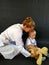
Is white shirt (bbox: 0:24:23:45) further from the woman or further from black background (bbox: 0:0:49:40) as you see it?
black background (bbox: 0:0:49:40)

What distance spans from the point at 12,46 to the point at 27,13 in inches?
24.1

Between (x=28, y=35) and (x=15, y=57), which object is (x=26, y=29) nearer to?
(x=28, y=35)

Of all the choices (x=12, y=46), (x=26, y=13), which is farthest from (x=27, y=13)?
(x=12, y=46)

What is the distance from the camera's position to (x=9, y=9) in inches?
97.1

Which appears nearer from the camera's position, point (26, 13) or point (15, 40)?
point (15, 40)

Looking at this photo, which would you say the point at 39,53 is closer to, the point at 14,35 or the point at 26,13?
the point at 14,35

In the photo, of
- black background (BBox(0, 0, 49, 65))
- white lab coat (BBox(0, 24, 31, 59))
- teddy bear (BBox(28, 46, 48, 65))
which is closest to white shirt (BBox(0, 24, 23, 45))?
white lab coat (BBox(0, 24, 31, 59))

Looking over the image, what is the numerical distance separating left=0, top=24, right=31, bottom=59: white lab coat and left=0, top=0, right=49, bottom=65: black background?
317 mm

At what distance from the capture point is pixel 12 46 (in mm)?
2002

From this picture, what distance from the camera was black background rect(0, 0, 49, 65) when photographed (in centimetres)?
243

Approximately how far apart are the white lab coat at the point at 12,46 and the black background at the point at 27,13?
0.32 metres

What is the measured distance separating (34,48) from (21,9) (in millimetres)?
622

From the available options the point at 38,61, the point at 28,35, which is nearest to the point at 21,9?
the point at 28,35

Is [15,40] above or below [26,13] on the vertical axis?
below
